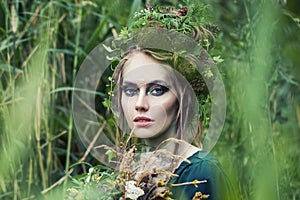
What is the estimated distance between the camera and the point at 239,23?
6.72ft

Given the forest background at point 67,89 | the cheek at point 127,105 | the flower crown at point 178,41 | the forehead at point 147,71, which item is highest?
the flower crown at point 178,41

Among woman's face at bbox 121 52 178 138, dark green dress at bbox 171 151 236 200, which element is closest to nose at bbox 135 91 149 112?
woman's face at bbox 121 52 178 138

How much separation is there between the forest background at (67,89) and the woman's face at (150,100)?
0.38 feet

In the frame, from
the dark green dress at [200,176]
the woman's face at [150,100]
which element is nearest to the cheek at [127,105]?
the woman's face at [150,100]

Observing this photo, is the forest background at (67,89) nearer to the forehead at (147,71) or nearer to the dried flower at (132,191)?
the forehead at (147,71)

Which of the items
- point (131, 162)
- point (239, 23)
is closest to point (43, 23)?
point (239, 23)

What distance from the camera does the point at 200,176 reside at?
41.8 inches

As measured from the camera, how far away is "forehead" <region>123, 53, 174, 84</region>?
108 centimetres

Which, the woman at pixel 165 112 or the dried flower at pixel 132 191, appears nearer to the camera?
the dried flower at pixel 132 191

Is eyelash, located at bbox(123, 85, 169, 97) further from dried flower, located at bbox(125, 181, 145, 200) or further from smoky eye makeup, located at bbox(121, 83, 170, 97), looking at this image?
dried flower, located at bbox(125, 181, 145, 200)

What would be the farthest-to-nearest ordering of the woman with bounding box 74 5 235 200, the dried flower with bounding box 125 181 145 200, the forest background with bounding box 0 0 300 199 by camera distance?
the forest background with bounding box 0 0 300 199
the woman with bounding box 74 5 235 200
the dried flower with bounding box 125 181 145 200

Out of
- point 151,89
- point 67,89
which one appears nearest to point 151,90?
point 151,89

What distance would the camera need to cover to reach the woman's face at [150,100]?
1.07 metres

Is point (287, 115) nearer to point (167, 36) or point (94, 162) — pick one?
point (94, 162)
